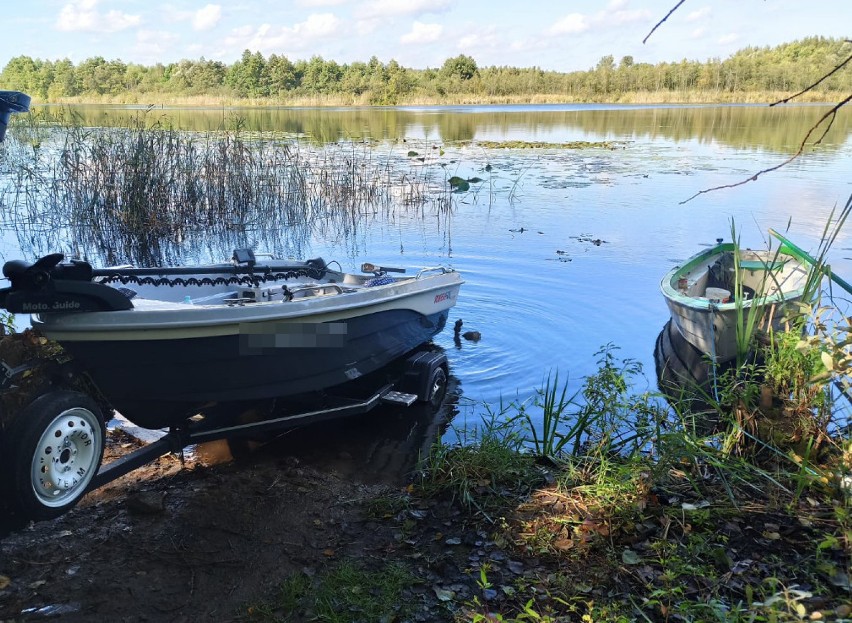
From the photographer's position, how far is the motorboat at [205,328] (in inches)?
151

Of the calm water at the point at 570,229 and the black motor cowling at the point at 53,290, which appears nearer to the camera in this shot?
the black motor cowling at the point at 53,290

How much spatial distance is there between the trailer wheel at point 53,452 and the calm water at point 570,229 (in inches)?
131

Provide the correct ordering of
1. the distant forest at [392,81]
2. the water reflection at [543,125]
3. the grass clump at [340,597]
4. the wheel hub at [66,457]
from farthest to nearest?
the distant forest at [392,81] < the water reflection at [543,125] < the wheel hub at [66,457] < the grass clump at [340,597]

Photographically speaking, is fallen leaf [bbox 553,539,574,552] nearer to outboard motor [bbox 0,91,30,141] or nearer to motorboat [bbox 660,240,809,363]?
motorboat [bbox 660,240,809,363]

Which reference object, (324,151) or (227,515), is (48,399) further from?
(324,151)

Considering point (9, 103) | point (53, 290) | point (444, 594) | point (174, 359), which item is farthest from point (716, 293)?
point (9, 103)

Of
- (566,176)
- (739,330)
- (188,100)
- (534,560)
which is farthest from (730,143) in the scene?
(188,100)

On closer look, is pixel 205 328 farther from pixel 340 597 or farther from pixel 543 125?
pixel 543 125

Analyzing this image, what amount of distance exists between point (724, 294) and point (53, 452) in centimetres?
693

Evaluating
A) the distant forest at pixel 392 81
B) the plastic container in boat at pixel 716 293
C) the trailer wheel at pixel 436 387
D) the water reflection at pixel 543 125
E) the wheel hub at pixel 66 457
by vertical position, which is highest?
the distant forest at pixel 392 81

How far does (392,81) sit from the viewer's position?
54812 millimetres

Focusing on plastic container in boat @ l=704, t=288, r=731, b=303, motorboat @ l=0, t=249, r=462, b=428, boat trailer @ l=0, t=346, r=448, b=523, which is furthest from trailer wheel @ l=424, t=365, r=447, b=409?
plastic container in boat @ l=704, t=288, r=731, b=303

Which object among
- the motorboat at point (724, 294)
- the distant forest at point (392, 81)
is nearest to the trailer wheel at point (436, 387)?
the motorboat at point (724, 294)

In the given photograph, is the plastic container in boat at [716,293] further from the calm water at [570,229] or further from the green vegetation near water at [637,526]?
the green vegetation near water at [637,526]
